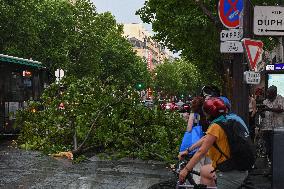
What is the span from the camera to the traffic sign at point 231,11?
9.27 m

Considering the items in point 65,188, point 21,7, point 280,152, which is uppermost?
point 21,7

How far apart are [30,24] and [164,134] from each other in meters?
27.5

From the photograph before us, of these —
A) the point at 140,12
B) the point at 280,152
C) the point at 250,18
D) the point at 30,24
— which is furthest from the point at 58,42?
the point at 280,152

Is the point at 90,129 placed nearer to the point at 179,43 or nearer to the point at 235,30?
the point at 235,30

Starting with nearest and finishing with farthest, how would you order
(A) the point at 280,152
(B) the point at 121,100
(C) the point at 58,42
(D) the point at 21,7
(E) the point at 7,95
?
1. (A) the point at 280,152
2. (B) the point at 121,100
3. (E) the point at 7,95
4. (D) the point at 21,7
5. (C) the point at 58,42

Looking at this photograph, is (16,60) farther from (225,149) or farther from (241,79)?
(225,149)

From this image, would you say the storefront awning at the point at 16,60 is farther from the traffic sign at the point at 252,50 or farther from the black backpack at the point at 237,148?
the black backpack at the point at 237,148

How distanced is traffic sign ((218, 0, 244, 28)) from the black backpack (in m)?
5.06

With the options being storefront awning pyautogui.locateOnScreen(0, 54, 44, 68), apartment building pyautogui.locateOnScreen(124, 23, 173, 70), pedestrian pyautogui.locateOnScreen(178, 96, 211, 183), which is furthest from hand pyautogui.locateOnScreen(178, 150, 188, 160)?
apartment building pyautogui.locateOnScreen(124, 23, 173, 70)

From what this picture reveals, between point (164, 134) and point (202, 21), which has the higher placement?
point (202, 21)

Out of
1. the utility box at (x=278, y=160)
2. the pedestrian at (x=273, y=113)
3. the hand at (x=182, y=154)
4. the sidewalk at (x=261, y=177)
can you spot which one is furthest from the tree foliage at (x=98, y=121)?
the utility box at (x=278, y=160)

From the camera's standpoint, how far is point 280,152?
512 cm

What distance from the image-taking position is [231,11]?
9297 mm

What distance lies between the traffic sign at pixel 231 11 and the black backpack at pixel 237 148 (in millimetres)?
5059
